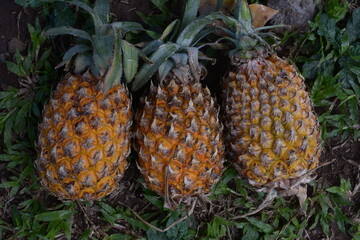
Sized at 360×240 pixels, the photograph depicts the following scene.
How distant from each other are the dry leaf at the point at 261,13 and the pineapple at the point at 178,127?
69cm

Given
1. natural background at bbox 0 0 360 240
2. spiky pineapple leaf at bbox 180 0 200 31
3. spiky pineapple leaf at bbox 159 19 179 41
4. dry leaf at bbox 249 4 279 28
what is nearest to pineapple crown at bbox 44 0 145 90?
spiky pineapple leaf at bbox 159 19 179 41

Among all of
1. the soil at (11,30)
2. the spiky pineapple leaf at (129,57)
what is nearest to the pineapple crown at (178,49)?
the spiky pineapple leaf at (129,57)

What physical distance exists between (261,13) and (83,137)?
1.60 meters

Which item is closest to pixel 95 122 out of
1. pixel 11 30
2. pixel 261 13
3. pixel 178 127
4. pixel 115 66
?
pixel 115 66

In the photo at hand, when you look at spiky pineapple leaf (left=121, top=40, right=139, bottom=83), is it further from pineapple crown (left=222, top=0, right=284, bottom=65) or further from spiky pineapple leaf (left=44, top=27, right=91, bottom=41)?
pineapple crown (left=222, top=0, right=284, bottom=65)

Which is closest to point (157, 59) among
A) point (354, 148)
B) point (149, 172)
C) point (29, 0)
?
point (149, 172)

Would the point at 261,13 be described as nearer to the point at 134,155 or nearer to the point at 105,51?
the point at 105,51

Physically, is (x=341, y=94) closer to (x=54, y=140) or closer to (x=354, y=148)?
(x=354, y=148)

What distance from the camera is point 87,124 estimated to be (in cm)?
244

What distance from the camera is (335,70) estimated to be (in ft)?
→ 10.8

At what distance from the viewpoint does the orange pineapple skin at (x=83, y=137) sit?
A: 96.0 inches

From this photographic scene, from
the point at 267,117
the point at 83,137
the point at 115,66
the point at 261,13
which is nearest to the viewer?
the point at 115,66

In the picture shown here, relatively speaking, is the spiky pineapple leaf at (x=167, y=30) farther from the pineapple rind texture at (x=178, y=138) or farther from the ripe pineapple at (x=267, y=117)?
the ripe pineapple at (x=267, y=117)

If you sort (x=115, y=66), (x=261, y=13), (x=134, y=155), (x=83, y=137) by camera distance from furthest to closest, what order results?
(x=134, y=155) < (x=261, y=13) < (x=83, y=137) < (x=115, y=66)
